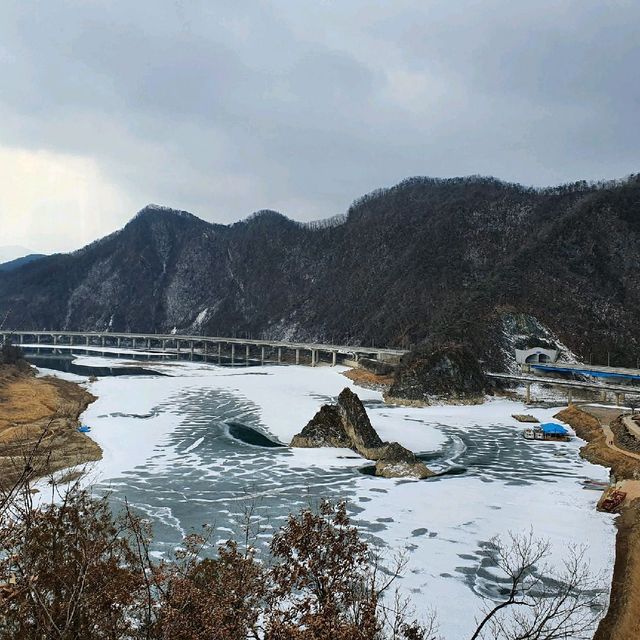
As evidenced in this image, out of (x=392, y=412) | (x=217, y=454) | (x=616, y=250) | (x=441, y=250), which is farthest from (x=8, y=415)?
(x=441, y=250)

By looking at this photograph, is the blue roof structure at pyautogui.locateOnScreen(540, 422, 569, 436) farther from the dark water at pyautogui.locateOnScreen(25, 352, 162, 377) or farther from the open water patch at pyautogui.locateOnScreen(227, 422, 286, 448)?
the dark water at pyautogui.locateOnScreen(25, 352, 162, 377)

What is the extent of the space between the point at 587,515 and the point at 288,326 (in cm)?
16330

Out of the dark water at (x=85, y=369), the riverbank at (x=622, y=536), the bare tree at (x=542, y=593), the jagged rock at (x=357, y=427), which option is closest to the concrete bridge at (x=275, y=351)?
the dark water at (x=85, y=369)

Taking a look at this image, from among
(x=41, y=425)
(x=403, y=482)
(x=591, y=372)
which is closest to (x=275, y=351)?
(x=591, y=372)

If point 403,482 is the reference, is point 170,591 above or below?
above

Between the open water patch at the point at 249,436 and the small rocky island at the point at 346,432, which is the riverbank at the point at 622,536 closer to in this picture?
the small rocky island at the point at 346,432

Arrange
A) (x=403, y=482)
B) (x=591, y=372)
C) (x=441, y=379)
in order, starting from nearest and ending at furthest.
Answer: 1. (x=403, y=482)
2. (x=441, y=379)
3. (x=591, y=372)

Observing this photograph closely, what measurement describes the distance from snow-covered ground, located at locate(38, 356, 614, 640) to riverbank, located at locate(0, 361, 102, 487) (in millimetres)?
2062

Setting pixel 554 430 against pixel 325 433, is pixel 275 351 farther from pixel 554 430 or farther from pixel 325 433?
pixel 554 430

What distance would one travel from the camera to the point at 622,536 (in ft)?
80.7

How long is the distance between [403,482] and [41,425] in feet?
112

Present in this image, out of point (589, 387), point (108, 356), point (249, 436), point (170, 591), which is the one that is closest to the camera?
point (170, 591)

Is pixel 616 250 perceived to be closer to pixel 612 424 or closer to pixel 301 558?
pixel 612 424

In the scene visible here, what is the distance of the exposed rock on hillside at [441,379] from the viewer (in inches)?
2852
